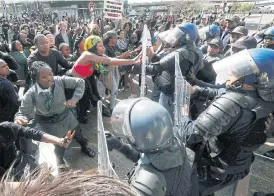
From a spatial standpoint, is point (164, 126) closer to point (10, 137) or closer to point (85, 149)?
point (10, 137)

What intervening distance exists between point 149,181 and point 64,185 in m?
0.72

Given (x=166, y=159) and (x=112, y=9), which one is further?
(x=112, y=9)

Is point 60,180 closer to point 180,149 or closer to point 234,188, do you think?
point 180,149

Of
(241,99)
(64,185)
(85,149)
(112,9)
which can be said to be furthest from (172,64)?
(112,9)

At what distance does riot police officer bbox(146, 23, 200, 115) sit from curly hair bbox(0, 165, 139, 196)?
8.14 feet

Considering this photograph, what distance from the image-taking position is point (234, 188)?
2363 millimetres

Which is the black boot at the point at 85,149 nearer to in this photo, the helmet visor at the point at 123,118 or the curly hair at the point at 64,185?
the helmet visor at the point at 123,118

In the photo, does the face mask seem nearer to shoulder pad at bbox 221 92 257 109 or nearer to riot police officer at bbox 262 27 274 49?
shoulder pad at bbox 221 92 257 109

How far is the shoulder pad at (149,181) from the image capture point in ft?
4.29

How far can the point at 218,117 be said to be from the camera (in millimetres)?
1733

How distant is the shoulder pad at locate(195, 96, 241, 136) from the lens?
174 centimetres

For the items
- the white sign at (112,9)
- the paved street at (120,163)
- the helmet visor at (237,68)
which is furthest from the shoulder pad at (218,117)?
the white sign at (112,9)

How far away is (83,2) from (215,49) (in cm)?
4221

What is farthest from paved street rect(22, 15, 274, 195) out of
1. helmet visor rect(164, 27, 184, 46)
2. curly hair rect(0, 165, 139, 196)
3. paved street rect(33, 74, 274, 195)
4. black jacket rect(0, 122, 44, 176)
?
curly hair rect(0, 165, 139, 196)
